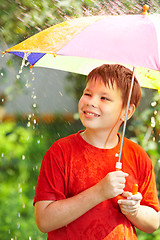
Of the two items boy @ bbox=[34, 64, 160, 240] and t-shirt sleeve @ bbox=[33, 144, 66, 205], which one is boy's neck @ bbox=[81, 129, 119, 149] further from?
t-shirt sleeve @ bbox=[33, 144, 66, 205]

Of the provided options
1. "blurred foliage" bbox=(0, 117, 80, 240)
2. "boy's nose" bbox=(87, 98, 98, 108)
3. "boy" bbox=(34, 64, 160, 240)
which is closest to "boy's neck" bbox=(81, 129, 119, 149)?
"boy" bbox=(34, 64, 160, 240)

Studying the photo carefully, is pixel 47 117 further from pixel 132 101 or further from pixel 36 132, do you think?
pixel 132 101

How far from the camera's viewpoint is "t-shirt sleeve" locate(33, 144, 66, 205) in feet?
6.39

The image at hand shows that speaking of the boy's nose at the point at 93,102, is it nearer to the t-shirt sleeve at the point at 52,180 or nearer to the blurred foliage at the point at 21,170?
the t-shirt sleeve at the point at 52,180

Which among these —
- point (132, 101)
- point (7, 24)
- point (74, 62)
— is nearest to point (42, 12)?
point (7, 24)

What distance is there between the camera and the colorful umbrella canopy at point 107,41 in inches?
70.8

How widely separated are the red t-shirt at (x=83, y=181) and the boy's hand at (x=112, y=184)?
0.11 m

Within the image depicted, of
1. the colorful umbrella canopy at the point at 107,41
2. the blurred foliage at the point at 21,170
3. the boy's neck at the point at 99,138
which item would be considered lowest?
the blurred foliage at the point at 21,170

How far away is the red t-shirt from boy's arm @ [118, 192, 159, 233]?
0.14 feet

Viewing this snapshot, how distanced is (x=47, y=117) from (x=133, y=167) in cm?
258

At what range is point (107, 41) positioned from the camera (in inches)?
73.0

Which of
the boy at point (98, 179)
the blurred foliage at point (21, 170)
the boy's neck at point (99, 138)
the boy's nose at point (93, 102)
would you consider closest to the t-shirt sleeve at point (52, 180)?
the boy at point (98, 179)

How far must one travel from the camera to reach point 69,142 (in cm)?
208

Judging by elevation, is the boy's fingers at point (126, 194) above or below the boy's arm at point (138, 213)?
above
